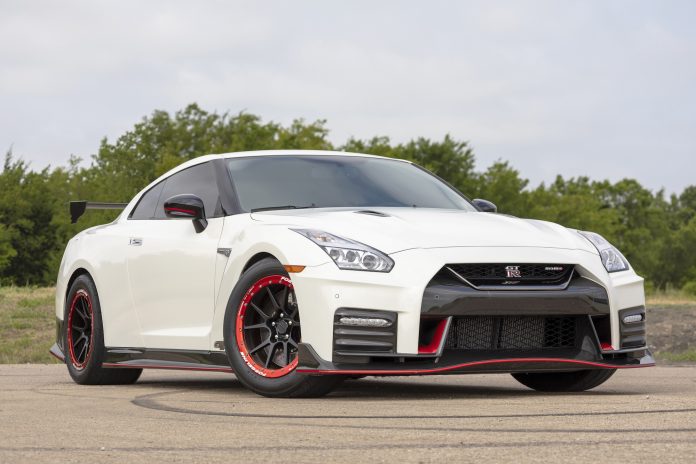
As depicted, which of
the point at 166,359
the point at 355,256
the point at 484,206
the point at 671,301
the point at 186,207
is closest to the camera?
the point at 355,256

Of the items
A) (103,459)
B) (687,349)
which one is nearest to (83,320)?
(103,459)

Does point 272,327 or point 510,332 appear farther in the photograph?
point 272,327

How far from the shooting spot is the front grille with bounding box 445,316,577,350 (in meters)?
7.04

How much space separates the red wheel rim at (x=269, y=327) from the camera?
7.24 meters

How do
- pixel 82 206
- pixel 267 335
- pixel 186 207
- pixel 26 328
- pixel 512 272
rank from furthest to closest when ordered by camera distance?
pixel 26 328 < pixel 82 206 < pixel 186 207 < pixel 267 335 < pixel 512 272

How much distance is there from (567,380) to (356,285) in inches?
78.7

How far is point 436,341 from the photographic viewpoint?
274 inches

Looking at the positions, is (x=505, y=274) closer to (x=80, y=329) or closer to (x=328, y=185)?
(x=328, y=185)

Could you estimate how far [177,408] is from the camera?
21.8 feet

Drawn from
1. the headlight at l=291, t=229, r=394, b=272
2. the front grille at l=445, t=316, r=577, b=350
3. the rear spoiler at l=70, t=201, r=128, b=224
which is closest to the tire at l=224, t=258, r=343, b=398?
the headlight at l=291, t=229, r=394, b=272

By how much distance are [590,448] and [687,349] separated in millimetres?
11489

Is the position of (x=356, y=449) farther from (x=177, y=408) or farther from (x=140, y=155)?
(x=140, y=155)

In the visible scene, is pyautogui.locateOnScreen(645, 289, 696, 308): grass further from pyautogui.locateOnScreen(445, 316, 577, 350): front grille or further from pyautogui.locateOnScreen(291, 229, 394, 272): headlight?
pyautogui.locateOnScreen(291, 229, 394, 272): headlight

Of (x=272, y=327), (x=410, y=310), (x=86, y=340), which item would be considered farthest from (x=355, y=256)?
(x=86, y=340)
